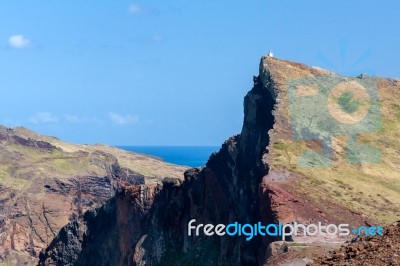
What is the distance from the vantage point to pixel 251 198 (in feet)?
195

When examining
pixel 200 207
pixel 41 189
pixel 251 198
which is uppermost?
pixel 41 189

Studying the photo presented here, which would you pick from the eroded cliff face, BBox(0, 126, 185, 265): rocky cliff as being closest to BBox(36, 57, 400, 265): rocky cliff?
the eroded cliff face

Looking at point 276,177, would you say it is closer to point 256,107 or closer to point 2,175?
point 256,107

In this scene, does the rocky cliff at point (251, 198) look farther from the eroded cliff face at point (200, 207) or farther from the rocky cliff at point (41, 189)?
the rocky cliff at point (41, 189)

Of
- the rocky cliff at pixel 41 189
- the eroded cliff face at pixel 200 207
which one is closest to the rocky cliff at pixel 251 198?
the eroded cliff face at pixel 200 207

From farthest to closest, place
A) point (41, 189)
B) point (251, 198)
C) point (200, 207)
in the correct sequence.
Answer: point (41, 189) → point (200, 207) → point (251, 198)

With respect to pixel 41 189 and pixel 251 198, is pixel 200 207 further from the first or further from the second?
pixel 41 189

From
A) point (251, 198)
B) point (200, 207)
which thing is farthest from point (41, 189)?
point (251, 198)

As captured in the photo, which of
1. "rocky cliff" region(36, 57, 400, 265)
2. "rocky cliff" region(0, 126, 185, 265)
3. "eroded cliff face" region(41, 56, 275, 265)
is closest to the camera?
"rocky cliff" region(36, 57, 400, 265)

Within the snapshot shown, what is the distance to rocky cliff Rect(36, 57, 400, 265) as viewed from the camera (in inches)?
1879

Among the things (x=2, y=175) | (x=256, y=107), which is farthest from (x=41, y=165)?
(x=256, y=107)

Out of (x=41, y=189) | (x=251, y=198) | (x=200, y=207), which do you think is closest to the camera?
(x=251, y=198)

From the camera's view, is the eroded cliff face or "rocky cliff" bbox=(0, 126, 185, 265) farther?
"rocky cliff" bbox=(0, 126, 185, 265)

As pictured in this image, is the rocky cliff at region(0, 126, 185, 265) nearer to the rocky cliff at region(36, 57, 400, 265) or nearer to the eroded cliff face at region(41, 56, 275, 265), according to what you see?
the rocky cliff at region(36, 57, 400, 265)
